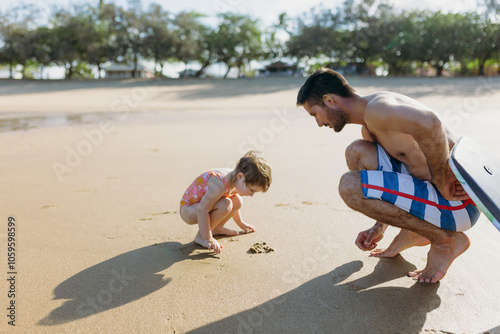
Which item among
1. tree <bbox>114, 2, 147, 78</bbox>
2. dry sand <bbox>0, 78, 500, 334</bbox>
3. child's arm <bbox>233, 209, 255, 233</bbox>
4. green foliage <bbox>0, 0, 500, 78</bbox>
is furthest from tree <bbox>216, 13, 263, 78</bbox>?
child's arm <bbox>233, 209, 255, 233</bbox>

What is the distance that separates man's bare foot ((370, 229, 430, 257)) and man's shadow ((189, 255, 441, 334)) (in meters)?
0.21

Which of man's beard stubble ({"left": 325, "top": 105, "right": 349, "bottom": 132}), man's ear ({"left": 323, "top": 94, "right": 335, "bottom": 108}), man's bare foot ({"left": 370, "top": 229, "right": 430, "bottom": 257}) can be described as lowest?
man's bare foot ({"left": 370, "top": 229, "right": 430, "bottom": 257})

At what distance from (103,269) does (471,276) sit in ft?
6.72

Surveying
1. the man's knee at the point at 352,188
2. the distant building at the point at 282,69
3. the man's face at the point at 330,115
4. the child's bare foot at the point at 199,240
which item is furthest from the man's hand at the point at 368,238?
the distant building at the point at 282,69

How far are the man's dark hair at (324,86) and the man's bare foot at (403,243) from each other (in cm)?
91

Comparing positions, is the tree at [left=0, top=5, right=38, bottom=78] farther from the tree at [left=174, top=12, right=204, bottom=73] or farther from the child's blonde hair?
the child's blonde hair

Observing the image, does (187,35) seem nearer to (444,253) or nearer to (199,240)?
(199,240)

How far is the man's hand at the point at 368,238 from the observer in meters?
2.35

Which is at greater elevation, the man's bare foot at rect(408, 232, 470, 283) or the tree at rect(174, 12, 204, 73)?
the tree at rect(174, 12, 204, 73)

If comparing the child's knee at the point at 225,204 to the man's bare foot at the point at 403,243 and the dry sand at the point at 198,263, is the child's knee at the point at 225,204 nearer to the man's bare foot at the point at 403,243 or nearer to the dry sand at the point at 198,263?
the dry sand at the point at 198,263

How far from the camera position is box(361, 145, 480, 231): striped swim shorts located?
210cm

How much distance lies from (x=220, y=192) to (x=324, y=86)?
3.05 feet

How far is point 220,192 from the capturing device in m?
2.64

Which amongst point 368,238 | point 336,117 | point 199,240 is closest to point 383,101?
point 336,117
